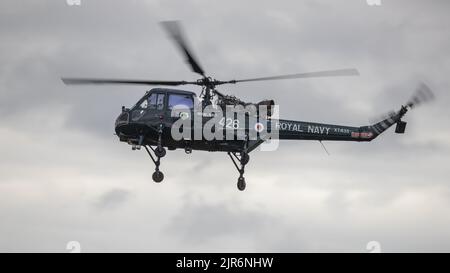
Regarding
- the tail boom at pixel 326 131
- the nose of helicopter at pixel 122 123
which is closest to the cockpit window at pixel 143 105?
the nose of helicopter at pixel 122 123

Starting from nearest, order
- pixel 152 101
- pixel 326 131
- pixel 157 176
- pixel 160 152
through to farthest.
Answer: pixel 160 152 < pixel 157 176 < pixel 152 101 < pixel 326 131

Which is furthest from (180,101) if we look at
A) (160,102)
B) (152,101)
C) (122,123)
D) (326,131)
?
(326,131)

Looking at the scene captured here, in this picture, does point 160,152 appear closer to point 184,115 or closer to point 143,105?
point 184,115

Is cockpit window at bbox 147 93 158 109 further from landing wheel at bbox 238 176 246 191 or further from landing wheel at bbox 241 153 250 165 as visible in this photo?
landing wheel at bbox 238 176 246 191

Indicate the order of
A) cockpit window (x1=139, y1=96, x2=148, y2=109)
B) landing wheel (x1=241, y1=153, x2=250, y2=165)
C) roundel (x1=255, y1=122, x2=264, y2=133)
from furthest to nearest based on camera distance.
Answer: roundel (x1=255, y1=122, x2=264, y2=133), landing wheel (x1=241, y1=153, x2=250, y2=165), cockpit window (x1=139, y1=96, x2=148, y2=109)

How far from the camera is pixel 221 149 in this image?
5916 cm

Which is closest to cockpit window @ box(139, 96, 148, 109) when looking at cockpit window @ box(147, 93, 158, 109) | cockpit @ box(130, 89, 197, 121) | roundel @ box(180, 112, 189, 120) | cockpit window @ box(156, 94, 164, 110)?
cockpit @ box(130, 89, 197, 121)

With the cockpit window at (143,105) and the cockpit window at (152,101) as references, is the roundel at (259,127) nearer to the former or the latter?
the cockpit window at (152,101)

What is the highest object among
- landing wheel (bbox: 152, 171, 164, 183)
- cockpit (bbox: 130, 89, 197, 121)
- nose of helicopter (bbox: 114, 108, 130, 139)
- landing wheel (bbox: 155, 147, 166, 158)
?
cockpit (bbox: 130, 89, 197, 121)
